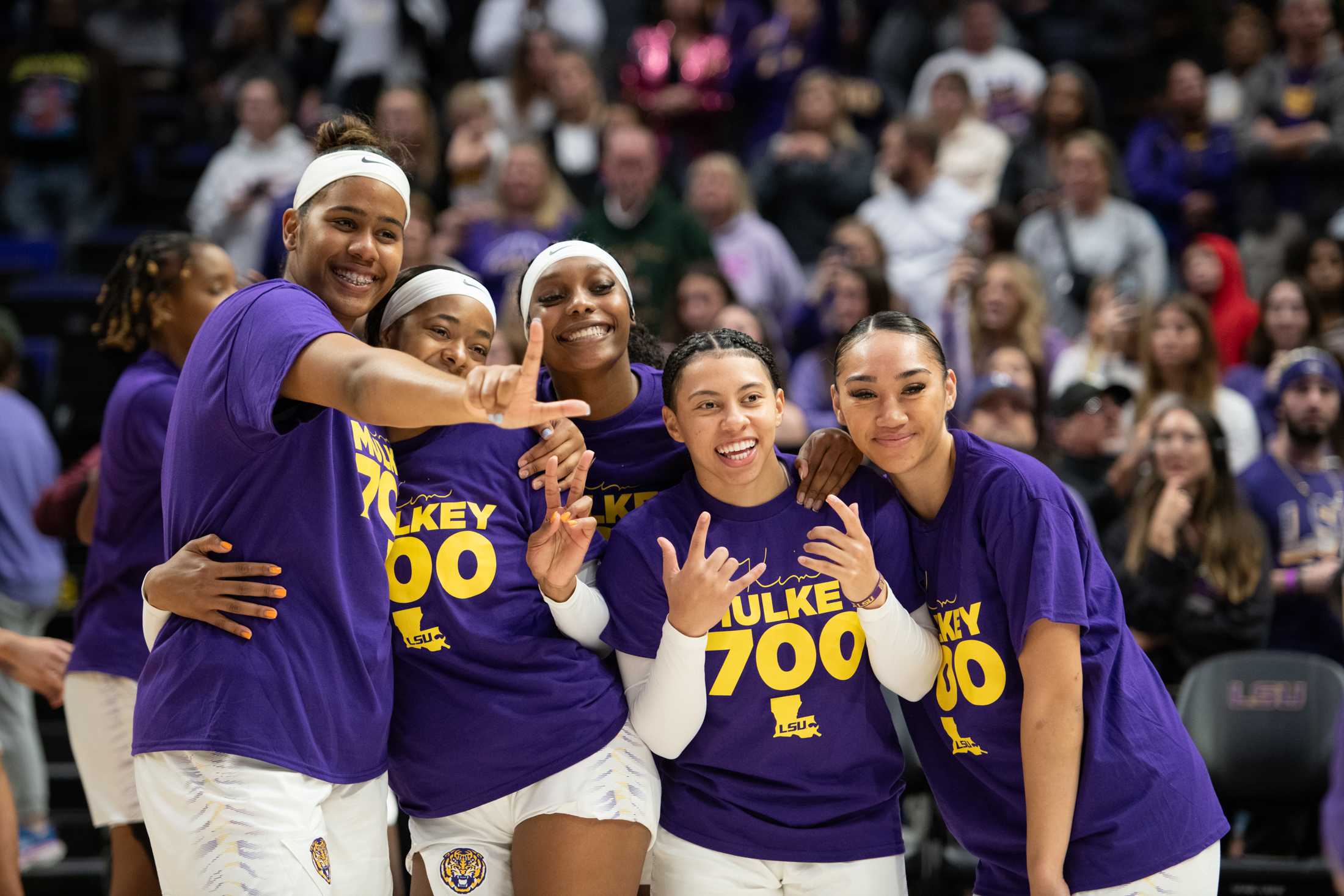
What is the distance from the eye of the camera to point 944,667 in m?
3.07

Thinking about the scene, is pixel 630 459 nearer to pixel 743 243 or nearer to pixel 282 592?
pixel 282 592

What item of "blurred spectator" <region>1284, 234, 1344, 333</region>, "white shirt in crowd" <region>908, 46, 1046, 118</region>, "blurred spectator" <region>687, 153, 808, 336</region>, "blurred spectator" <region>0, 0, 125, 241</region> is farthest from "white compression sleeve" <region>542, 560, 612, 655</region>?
"blurred spectator" <region>0, 0, 125, 241</region>

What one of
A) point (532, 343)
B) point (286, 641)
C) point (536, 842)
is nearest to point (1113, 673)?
point (536, 842)

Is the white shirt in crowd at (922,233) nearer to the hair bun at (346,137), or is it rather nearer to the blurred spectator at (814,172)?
the blurred spectator at (814,172)

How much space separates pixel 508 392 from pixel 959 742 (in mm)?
1463

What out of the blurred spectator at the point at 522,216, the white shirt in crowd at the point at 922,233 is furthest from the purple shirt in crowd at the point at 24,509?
the white shirt in crowd at the point at 922,233

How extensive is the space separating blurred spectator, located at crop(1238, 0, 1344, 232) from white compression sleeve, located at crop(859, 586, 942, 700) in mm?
5790

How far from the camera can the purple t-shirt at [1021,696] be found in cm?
286

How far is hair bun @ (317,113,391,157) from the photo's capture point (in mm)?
3084

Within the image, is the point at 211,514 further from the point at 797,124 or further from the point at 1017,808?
the point at 797,124

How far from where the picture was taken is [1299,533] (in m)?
5.51

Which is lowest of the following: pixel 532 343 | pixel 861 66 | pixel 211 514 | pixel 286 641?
pixel 286 641

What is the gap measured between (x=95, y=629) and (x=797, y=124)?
5.77 m

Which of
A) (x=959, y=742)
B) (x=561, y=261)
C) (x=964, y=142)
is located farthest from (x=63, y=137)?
(x=959, y=742)
